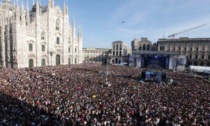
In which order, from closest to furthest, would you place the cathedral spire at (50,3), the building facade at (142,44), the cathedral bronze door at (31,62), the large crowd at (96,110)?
the large crowd at (96,110), the cathedral bronze door at (31,62), the cathedral spire at (50,3), the building facade at (142,44)

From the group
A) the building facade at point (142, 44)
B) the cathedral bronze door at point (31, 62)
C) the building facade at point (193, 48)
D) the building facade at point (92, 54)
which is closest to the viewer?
the cathedral bronze door at point (31, 62)

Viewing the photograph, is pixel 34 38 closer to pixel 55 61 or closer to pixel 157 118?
pixel 55 61

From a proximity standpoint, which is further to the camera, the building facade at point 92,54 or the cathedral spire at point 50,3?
the building facade at point 92,54

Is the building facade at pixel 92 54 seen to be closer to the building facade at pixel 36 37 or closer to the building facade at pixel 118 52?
the building facade at pixel 118 52

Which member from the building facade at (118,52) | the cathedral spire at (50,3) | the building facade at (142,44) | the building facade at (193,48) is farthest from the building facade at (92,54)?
the cathedral spire at (50,3)

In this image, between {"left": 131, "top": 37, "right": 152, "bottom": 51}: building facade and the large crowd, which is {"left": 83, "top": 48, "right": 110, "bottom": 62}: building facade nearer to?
{"left": 131, "top": 37, "right": 152, "bottom": 51}: building facade

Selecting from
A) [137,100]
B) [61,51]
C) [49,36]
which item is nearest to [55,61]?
[61,51]
